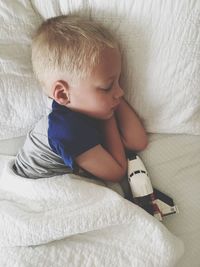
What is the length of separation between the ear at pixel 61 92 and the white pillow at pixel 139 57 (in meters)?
0.15

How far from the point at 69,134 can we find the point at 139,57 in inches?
11.0

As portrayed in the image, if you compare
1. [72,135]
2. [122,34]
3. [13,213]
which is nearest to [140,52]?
[122,34]

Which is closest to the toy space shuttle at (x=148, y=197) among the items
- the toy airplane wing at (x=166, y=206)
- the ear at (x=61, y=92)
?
the toy airplane wing at (x=166, y=206)

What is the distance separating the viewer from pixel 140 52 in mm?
996

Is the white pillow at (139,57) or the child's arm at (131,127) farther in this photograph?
the child's arm at (131,127)

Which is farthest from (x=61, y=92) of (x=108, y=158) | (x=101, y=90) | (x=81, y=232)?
(x=81, y=232)

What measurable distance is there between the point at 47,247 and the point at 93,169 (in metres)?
0.23

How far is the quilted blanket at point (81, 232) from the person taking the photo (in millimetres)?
923

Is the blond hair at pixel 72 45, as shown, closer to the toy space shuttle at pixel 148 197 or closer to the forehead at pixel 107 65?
the forehead at pixel 107 65

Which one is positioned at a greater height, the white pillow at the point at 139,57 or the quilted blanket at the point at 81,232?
the white pillow at the point at 139,57

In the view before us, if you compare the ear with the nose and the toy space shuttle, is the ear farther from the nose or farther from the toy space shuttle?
the toy space shuttle

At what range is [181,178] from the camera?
106 centimetres

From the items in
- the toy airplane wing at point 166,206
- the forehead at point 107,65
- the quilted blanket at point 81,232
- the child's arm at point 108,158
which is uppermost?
the forehead at point 107,65

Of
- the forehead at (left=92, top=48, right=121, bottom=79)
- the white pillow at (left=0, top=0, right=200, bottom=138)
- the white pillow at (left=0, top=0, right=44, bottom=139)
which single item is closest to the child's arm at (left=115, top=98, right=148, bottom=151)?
the white pillow at (left=0, top=0, right=200, bottom=138)
